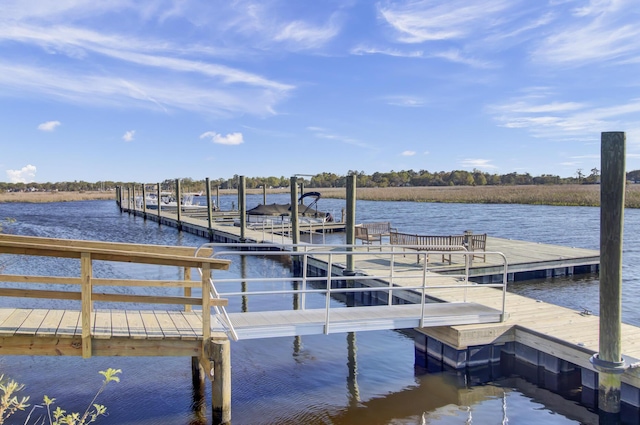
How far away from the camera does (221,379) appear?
5879mm

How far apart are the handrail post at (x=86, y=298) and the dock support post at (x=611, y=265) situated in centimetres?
557

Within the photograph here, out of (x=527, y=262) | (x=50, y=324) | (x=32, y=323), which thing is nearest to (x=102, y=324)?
A: (x=50, y=324)

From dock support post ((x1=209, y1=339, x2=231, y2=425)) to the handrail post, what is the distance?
1.29 meters

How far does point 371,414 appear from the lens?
6.68 meters

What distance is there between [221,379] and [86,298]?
1693 mm

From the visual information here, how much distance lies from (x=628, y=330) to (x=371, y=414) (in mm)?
3942

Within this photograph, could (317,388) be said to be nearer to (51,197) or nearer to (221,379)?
(221,379)

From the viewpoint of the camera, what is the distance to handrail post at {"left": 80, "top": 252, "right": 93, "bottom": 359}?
17.7ft

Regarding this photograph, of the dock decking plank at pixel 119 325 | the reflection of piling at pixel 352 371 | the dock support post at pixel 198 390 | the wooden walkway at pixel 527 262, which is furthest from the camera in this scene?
the wooden walkway at pixel 527 262

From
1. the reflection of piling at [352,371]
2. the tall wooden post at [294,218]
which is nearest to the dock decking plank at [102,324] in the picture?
the reflection of piling at [352,371]

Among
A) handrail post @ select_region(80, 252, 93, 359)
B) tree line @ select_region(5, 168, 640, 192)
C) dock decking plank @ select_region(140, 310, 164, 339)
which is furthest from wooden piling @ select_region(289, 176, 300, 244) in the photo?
tree line @ select_region(5, 168, 640, 192)

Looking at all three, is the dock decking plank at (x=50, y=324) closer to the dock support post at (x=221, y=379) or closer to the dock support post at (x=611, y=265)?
the dock support post at (x=221, y=379)

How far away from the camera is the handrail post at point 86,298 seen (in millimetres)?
5391

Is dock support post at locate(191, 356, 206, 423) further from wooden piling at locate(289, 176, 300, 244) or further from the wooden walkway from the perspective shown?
wooden piling at locate(289, 176, 300, 244)
